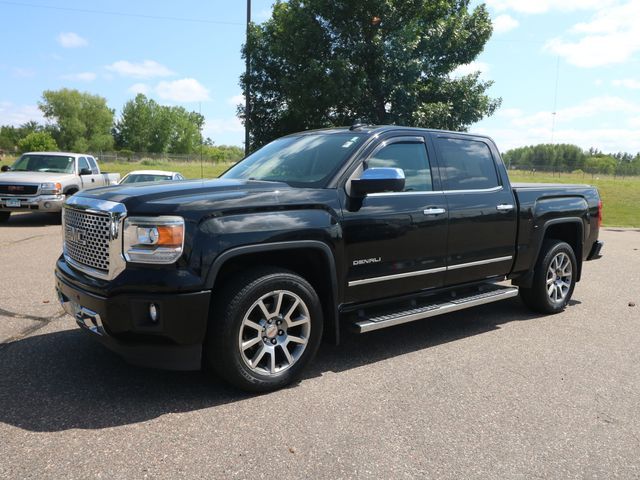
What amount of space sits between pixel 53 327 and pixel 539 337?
4.63 metres

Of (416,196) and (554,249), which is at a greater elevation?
(416,196)

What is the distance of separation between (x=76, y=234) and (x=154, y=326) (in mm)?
1062

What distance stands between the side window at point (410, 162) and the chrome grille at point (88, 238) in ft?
7.18

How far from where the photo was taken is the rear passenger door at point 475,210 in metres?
4.89

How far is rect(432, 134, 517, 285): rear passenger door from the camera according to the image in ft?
16.1

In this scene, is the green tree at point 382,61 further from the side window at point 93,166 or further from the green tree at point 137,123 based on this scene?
the green tree at point 137,123

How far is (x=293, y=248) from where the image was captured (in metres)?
3.76

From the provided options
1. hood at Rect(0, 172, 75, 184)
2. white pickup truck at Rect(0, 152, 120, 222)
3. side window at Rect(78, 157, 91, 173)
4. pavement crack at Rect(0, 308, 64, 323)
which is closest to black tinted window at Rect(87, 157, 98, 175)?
white pickup truck at Rect(0, 152, 120, 222)

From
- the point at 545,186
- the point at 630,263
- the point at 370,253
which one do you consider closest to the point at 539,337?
the point at 545,186

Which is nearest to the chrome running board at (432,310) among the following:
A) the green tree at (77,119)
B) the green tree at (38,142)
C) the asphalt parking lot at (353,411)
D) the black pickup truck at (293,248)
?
the black pickup truck at (293,248)

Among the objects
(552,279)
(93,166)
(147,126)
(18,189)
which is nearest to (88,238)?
(552,279)

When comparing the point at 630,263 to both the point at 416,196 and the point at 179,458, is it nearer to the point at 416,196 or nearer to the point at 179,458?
the point at 416,196

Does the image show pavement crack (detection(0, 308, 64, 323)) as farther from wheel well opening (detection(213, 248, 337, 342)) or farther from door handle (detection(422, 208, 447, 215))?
door handle (detection(422, 208, 447, 215))

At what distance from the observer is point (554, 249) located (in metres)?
5.93
